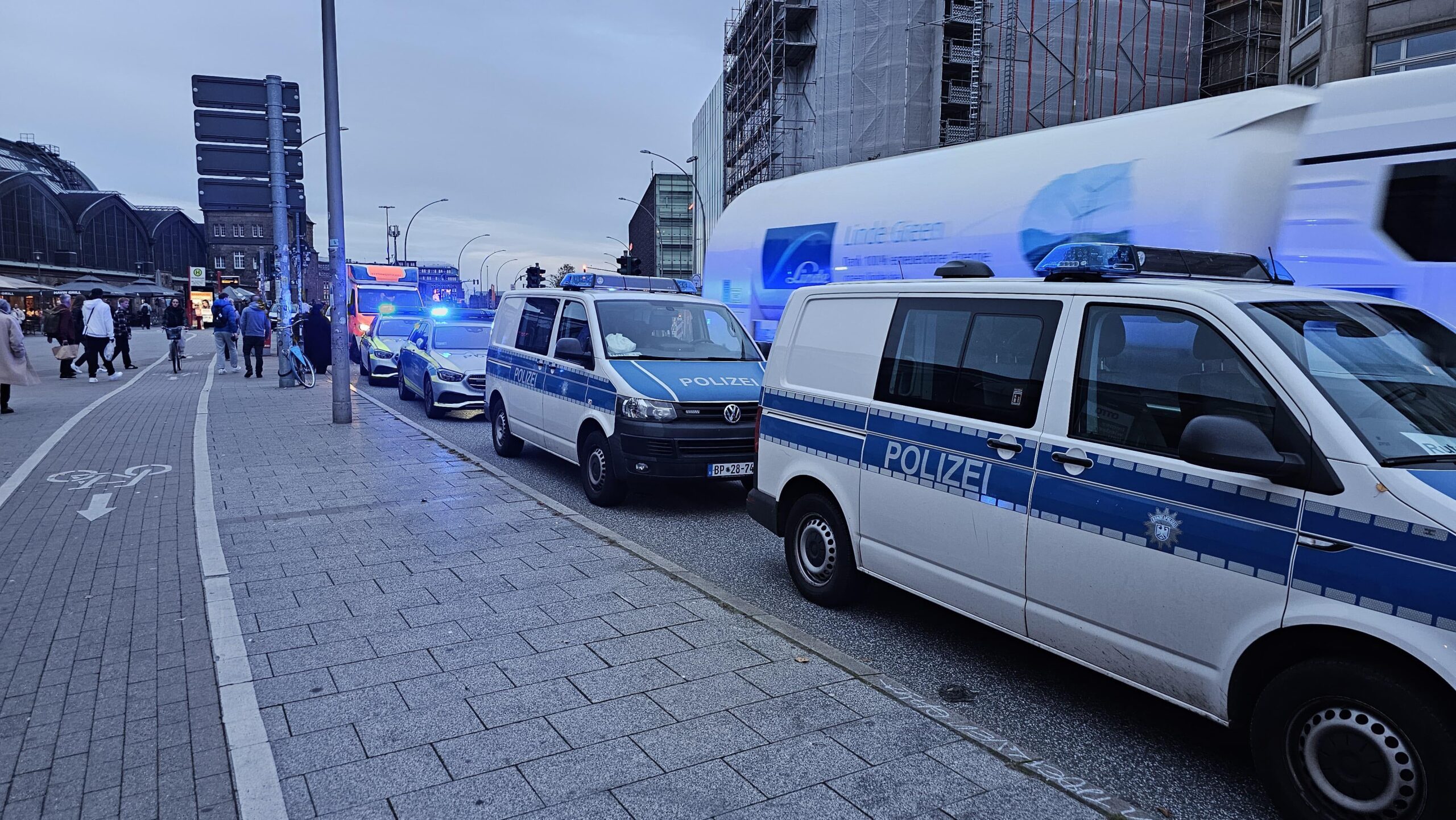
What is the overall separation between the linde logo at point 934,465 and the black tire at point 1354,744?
4.64 feet

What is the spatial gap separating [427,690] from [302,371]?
16967 mm

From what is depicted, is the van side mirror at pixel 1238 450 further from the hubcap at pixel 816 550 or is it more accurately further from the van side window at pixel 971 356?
the hubcap at pixel 816 550

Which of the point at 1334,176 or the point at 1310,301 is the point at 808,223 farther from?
the point at 1310,301

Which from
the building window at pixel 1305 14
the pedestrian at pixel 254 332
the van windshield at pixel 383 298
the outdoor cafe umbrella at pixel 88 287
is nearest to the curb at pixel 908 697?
the pedestrian at pixel 254 332

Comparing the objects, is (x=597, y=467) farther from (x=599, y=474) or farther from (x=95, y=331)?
(x=95, y=331)

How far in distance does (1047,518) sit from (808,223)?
969cm

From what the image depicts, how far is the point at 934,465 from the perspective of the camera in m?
4.33

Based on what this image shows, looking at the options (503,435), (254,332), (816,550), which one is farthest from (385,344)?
(816,550)

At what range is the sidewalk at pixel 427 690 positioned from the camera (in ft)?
10.5

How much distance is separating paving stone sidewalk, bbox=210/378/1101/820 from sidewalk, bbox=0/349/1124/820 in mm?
14

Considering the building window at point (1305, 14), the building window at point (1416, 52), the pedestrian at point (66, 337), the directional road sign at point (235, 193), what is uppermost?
the building window at point (1305, 14)

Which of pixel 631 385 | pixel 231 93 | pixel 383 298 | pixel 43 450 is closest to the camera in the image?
pixel 631 385

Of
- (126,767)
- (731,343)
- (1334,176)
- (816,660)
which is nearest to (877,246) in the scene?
(731,343)

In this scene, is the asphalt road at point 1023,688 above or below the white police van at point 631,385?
below
